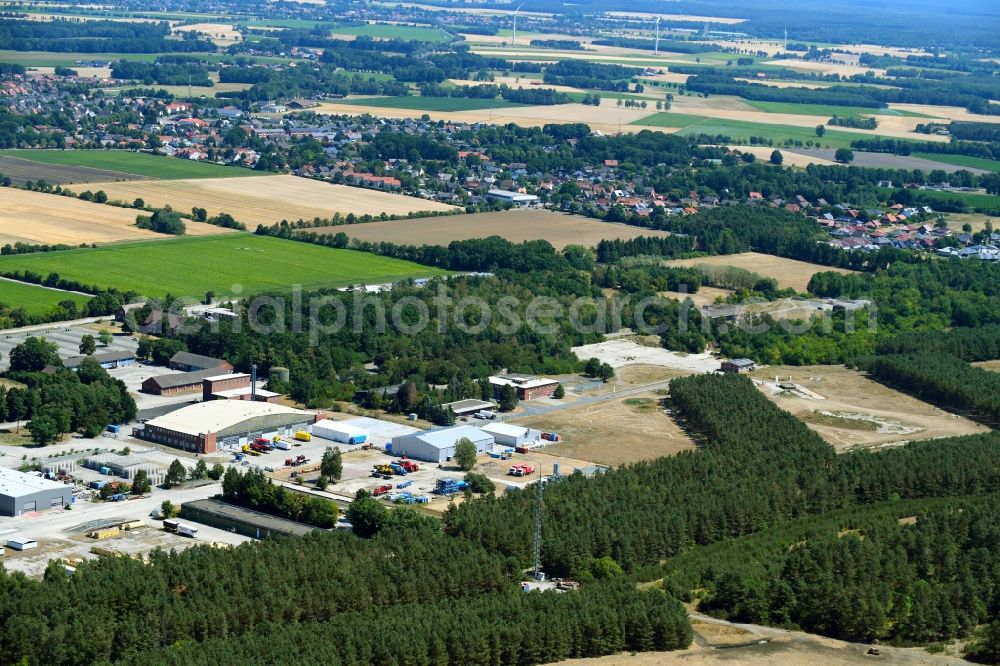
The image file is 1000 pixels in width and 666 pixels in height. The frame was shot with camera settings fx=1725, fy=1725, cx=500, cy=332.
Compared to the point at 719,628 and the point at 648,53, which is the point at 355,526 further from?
the point at 648,53

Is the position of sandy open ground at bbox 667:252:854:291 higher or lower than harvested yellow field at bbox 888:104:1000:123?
lower

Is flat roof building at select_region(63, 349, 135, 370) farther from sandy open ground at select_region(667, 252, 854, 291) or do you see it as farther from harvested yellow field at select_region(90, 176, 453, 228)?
sandy open ground at select_region(667, 252, 854, 291)

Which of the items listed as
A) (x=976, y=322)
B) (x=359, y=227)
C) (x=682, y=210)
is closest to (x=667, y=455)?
(x=976, y=322)

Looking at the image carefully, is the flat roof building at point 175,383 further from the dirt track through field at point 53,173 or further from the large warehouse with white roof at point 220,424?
the dirt track through field at point 53,173

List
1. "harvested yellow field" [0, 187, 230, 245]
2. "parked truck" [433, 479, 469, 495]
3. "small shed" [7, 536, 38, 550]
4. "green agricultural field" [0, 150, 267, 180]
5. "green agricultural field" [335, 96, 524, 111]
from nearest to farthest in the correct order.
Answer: "small shed" [7, 536, 38, 550] < "parked truck" [433, 479, 469, 495] < "harvested yellow field" [0, 187, 230, 245] < "green agricultural field" [0, 150, 267, 180] < "green agricultural field" [335, 96, 524, 111]

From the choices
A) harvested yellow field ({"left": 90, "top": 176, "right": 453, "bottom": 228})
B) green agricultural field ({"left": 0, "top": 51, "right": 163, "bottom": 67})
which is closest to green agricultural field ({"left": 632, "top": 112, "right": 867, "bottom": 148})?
harvested yellow field ({"left": 90, "top": 176, "right": 453, "bottom": 228})

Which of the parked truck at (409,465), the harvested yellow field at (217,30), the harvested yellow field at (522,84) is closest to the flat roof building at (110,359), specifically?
Answer: the parked truck at (409,465)
